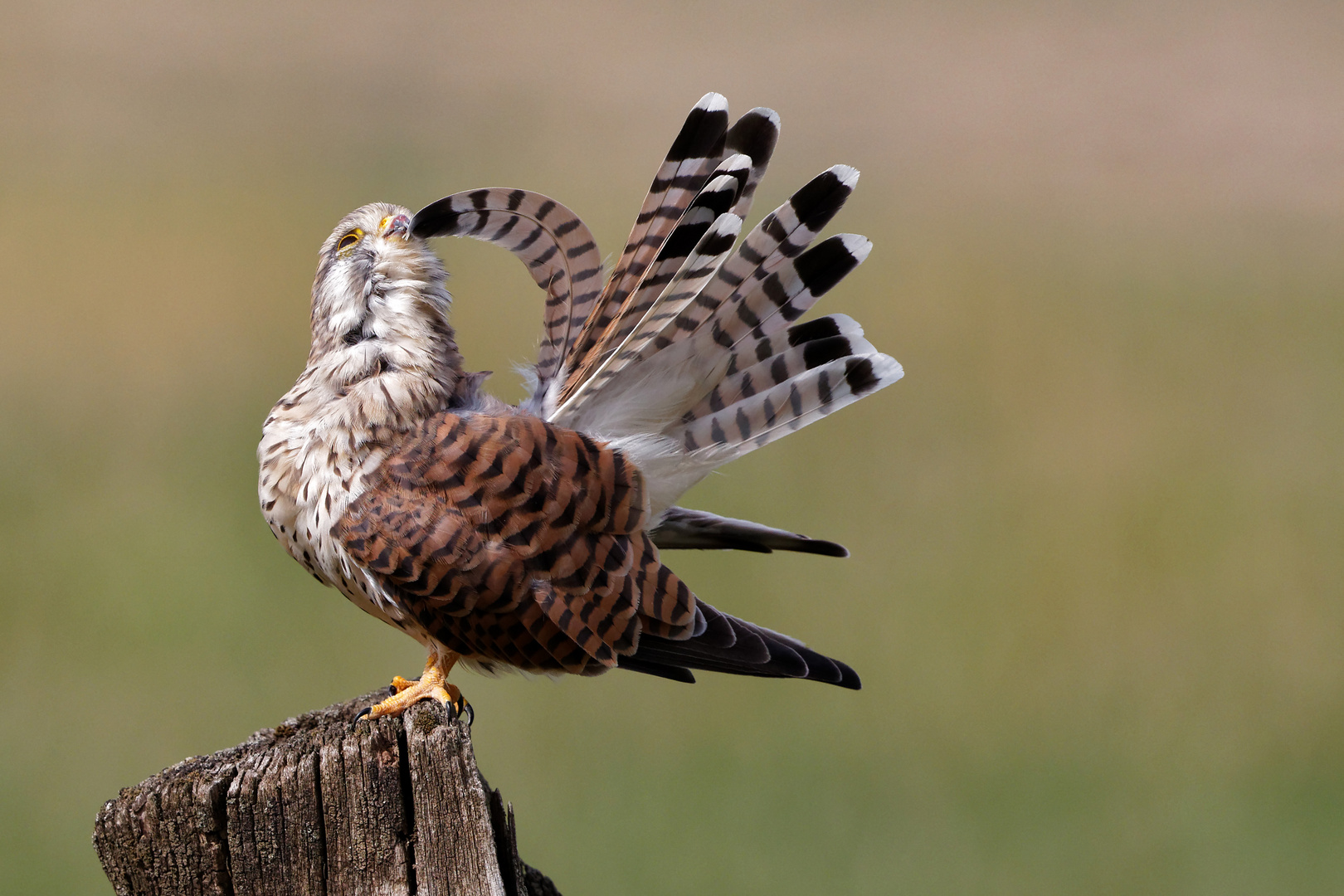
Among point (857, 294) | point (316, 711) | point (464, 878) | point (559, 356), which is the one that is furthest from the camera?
point (857, 294)

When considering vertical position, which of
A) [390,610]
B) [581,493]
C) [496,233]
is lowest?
[390,610]

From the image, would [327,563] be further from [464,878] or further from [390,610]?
[464,878]

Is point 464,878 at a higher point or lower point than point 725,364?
lower

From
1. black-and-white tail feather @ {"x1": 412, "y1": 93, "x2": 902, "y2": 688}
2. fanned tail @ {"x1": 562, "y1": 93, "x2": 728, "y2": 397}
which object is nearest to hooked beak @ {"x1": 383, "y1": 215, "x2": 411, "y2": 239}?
black-and-white tail feather @ {"x1": 412, "y1": 93, "x2": 902, "y2": 688}

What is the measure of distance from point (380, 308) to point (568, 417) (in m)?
0.53

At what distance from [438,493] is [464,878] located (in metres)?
0.86

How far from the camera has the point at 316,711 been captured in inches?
91.7

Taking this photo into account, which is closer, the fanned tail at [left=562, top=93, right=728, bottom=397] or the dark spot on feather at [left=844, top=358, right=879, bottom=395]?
the fanned tail at [left=562, top=93, right=728, bottom=397]

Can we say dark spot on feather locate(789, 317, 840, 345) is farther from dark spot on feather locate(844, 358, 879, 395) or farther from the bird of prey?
dark spot on feather locate(844, 358, 879, 395)

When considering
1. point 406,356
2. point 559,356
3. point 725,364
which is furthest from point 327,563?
point 725,364

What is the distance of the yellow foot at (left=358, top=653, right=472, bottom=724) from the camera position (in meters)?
2.24

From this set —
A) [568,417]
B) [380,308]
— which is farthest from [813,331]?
[380,308]

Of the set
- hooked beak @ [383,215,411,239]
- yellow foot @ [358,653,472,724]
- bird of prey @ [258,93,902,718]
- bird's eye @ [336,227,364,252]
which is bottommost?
yellow foot @ [358,653,472,724]

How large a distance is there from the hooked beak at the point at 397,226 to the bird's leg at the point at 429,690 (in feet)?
3.37
